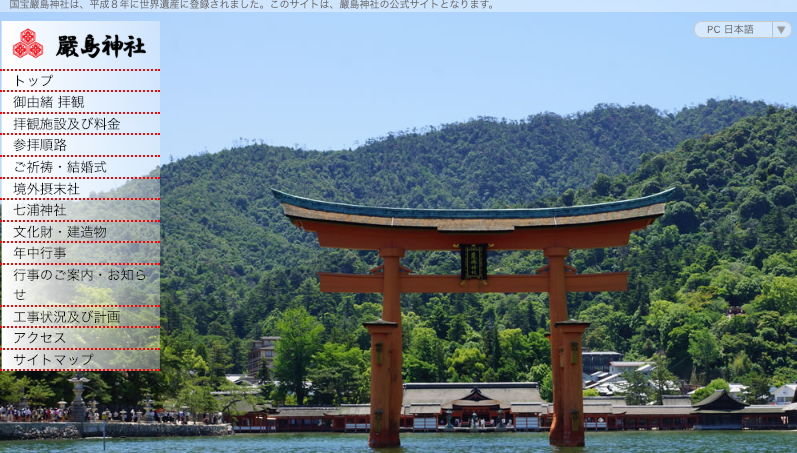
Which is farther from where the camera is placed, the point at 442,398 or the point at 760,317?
the point at 760,317

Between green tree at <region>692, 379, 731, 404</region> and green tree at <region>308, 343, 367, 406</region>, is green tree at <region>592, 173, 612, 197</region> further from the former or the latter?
green tree at <region>308, 343, 367, 406</region>

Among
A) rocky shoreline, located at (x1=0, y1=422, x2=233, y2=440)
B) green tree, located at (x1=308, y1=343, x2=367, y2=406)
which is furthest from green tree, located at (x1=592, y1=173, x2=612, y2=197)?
rocky shoreline, located at (x1=0, y1=422, x2=233, y2=440)

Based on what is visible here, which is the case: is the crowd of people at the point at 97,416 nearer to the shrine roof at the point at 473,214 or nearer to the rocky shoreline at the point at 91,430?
the rocky shoreline at the point at 91,430

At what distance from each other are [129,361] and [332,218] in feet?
76.3

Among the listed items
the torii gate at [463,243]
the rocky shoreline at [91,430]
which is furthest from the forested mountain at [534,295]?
the torii gate at [463,243]

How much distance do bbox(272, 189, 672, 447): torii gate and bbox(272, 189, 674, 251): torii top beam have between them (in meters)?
0.03

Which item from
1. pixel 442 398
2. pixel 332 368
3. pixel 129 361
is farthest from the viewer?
pixel 332 368

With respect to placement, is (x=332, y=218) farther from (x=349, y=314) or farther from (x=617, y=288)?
(x=349, y=314)

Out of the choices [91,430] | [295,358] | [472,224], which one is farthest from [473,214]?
[295,358]

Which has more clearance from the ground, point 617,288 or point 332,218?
point 332,218

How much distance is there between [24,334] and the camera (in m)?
34.3

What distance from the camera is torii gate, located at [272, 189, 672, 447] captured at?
30.2m

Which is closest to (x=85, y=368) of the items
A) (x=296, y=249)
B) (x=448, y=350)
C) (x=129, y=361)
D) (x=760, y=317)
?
(x=129, y=361)

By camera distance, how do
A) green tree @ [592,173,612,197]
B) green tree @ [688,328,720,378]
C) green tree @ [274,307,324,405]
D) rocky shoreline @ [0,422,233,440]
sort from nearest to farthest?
rocky shoreline @ [0,422,233,440]
green tree @ [274,307,324,405]
green tree @ [688,328,720,378]
green tree @ [592,173,612,197]
